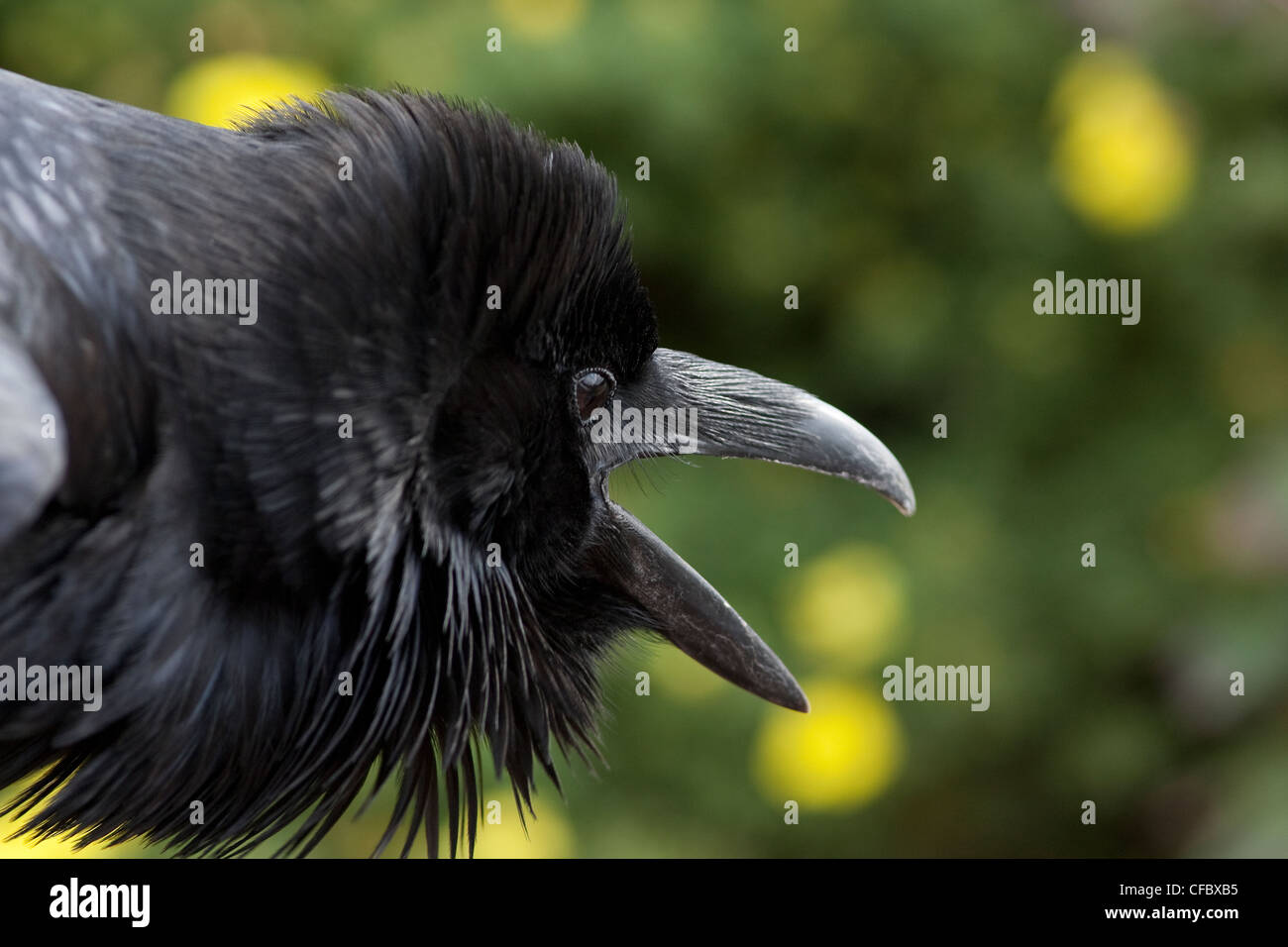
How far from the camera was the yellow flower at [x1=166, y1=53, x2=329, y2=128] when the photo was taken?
2754 millimetres

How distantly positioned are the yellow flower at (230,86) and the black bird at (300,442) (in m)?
1.00

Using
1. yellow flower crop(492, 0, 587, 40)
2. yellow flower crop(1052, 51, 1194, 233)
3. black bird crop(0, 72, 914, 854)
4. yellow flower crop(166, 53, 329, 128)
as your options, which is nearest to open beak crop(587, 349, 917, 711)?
black bird crop(0, 72, 914, 854)

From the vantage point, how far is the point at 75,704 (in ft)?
5.27

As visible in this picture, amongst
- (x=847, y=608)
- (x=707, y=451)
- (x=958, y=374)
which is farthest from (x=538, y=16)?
(x=707, y=451)

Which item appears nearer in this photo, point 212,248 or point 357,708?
point 212,248

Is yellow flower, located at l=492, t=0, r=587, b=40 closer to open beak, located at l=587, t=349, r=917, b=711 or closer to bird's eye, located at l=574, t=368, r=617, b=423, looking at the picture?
open beak, located at l=587, t=349, r=917, b=711

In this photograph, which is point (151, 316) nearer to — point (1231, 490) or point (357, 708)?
point (357, 708)

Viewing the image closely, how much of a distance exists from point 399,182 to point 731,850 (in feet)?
6.51

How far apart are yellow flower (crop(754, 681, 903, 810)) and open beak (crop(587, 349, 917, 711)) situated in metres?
1.17

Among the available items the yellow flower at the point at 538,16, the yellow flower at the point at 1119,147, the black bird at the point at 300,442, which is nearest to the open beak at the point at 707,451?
the black bird at the point at 300,442

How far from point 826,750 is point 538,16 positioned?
165cm

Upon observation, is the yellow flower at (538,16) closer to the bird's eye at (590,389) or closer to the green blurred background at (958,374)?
the green blurred background at (958,374)
